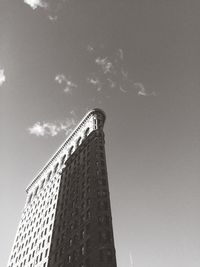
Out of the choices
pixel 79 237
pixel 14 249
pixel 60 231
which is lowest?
pixel 79 237

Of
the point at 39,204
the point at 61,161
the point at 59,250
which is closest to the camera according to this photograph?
the point at 59,250

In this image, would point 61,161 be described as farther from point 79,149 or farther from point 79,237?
point 79,237

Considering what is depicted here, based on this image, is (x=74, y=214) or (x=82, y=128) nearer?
(x=74, y=214)

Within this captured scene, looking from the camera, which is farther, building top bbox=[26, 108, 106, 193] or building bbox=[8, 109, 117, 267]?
building top bbox=[26, 108, 106, 193]

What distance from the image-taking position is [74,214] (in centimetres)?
5297

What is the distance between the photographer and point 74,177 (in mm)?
63875

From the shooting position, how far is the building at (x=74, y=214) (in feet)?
143

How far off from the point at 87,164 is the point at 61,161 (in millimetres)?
22645

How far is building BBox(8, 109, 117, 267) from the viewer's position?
43.4 m

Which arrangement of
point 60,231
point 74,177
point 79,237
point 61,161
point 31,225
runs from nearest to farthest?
point 79,237 < point 60,231 < point 74,177 < point 31,225 < point 61,161

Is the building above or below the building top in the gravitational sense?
below

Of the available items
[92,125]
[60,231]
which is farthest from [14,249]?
[92,125]

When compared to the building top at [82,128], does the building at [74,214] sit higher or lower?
lower

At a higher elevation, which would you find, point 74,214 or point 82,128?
point 82,128
